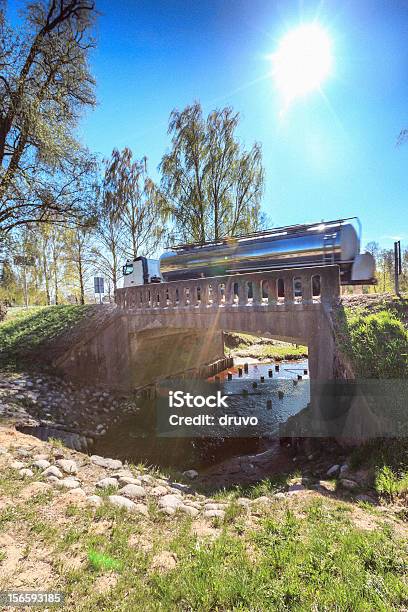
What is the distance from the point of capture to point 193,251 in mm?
14750

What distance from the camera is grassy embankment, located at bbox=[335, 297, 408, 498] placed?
15.7 feet

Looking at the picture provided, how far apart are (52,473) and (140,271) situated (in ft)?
53.7

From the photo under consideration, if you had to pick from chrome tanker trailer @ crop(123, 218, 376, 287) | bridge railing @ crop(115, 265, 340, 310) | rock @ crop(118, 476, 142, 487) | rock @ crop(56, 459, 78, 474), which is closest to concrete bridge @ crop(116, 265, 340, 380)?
bridge railing @ crop(115, 265, 340, 310)

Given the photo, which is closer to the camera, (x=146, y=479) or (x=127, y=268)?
(x=146, y=479)

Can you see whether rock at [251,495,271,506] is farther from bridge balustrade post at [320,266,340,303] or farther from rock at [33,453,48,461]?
bridge balustrade post at [320,266,340,303]

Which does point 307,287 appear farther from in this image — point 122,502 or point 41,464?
point 41,464

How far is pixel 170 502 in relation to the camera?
4.63 m

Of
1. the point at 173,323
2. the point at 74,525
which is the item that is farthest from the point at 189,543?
the point at 173,323

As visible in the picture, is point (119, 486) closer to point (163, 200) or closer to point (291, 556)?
point (291, 556)

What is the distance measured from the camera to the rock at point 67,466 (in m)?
5.27

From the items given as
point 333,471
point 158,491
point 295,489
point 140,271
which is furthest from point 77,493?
point 140,271

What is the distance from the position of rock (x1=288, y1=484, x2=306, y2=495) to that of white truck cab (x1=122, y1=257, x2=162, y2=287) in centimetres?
1589

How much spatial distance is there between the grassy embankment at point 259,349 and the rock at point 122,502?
63.9 ft

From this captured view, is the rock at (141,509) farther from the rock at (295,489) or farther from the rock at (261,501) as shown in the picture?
the rock at (295,489)
